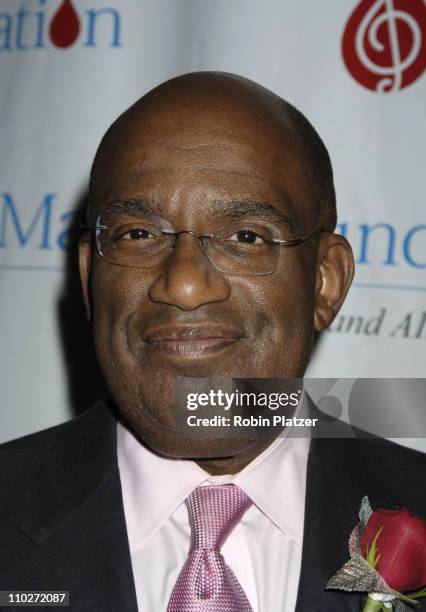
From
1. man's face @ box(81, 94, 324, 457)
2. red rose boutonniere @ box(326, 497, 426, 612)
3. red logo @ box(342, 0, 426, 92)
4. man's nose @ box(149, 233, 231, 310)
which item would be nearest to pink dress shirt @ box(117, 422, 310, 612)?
man's face @ box(81, 94, 324, 457)

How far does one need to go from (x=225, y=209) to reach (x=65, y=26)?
136 cm

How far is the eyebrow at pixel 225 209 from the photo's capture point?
152cm

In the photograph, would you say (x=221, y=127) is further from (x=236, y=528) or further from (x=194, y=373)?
(x=236, y=528)

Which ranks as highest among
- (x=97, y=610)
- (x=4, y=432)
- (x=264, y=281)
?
(x=264, y=281)

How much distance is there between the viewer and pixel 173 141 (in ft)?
5.15

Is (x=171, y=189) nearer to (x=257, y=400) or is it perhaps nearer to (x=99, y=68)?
(x=257, y=400)

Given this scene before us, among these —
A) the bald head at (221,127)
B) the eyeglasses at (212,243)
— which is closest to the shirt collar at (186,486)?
the eyeglasses at (212,243)

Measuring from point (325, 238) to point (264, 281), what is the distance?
27 cm

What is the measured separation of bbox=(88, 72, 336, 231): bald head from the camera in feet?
5.22

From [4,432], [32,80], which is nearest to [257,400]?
[4,432]

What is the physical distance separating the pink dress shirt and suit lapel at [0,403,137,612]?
47 mm

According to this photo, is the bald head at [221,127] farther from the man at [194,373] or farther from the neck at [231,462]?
the neck at [231,462]

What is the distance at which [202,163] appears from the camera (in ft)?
5.03

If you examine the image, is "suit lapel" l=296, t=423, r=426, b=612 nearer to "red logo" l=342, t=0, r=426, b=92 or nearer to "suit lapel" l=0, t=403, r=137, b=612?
"suit lapel" l=0, t=403, r=137, b=612
